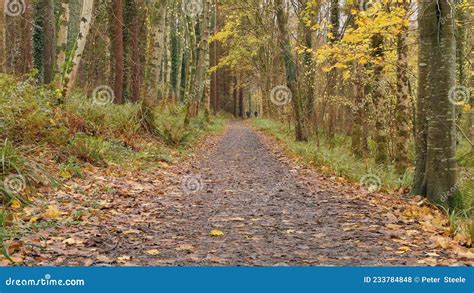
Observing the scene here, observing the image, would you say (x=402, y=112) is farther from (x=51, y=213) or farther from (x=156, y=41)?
(x=156, y=41)

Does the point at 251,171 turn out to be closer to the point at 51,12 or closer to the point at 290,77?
the point at 290,77

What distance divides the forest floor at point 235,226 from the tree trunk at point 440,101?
46cm

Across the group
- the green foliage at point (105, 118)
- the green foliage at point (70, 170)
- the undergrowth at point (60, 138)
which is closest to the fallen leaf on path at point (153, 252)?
the undergrowth at point (60, 138)

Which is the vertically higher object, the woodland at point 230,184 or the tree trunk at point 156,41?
the tree trunk at point 156,41

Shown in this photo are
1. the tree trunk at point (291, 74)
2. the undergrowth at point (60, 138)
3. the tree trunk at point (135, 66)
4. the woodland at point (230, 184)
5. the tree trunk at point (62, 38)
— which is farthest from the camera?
the tree trunk at point (135, 66)

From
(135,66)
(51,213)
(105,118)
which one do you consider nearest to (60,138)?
(105,118)

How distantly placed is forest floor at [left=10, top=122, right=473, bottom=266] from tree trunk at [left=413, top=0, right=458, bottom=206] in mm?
460

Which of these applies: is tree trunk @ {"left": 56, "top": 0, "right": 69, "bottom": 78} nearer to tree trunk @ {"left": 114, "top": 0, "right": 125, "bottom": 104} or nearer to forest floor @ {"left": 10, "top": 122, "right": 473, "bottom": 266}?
tree trunk @ {"left": 114, "top": 0, "right": 125, "bottom": 104}

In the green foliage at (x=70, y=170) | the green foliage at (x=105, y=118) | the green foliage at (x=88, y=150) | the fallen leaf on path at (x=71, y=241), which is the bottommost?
the fallen leaf on path at (x=71, y=241)

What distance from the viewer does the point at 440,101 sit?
23.1 feet

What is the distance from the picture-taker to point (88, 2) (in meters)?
12.2

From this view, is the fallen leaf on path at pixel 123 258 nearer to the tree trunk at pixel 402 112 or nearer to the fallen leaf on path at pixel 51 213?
the fallen leaf on path at pixel 51 213

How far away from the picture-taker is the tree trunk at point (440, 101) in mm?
7012

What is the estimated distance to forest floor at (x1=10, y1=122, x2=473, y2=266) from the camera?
4.62 metres
